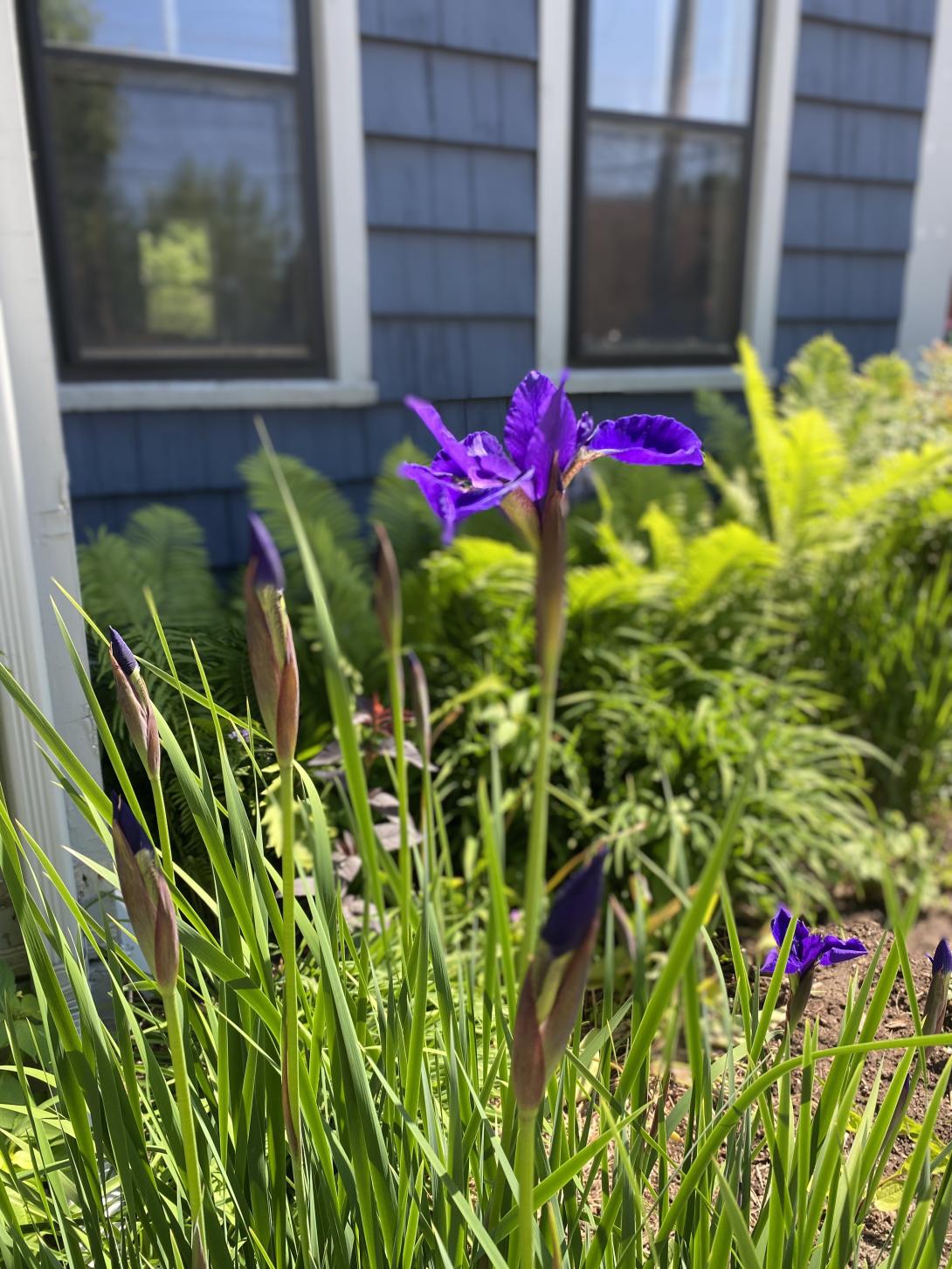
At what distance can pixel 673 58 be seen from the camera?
3.53 m

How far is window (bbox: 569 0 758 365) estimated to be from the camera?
11.2ft

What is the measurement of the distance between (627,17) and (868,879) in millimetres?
3020

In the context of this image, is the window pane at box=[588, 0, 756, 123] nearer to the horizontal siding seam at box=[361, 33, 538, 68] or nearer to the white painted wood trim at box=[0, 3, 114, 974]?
the horizontal siding seam at box=[361, 33, 538, 68]

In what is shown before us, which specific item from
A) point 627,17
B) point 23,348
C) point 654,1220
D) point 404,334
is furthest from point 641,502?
point 654,1220

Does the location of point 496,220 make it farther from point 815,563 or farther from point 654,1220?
point 654,1220

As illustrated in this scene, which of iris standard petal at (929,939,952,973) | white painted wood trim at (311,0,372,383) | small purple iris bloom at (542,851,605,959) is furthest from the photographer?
white painted wood trim at (311,0,372,383)

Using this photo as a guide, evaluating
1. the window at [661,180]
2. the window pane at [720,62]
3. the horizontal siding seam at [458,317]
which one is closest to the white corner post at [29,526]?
the horizontal siding seam at [458,317]

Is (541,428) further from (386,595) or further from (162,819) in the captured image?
(162,819)

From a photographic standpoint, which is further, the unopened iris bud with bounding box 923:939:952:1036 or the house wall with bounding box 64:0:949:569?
the house wall with bounding box 64:0:949:569

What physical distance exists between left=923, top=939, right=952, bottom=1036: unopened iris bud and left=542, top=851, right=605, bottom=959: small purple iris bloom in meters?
0.36

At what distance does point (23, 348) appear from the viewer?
1162 millimetres

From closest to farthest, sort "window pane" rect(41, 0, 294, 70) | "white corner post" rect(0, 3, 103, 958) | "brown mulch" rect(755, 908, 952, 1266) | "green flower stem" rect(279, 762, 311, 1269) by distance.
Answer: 1. "green flower stem" rect(279, 762, 311, 1269)
2. "brown mulch" rect(755, 908, 952, 1266)
3. "white corner post" rect(0, 3, 103, 958)
4. "window pane" rect(41, 0, 294, 70)

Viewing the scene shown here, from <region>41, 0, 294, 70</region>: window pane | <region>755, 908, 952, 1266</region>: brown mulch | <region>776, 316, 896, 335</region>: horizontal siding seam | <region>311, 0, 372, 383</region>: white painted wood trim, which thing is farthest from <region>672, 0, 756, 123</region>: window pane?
<region>755, 908, 952, 1266</region>: brown mulch

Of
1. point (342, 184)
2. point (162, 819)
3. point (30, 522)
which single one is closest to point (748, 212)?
point (342, 184)
